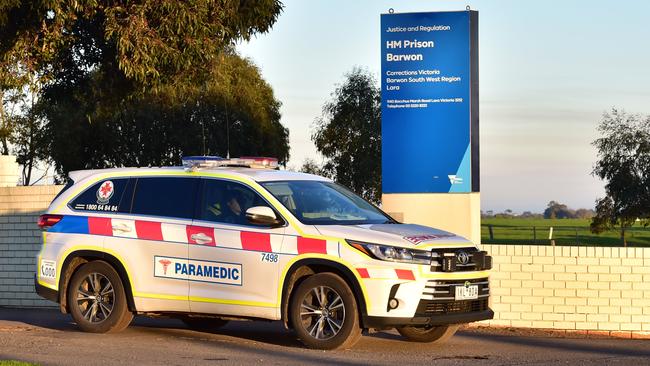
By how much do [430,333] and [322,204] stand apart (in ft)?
5.85

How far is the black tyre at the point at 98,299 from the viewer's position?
509 inches

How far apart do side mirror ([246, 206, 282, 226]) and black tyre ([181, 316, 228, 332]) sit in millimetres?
2524

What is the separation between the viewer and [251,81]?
64.9 metres

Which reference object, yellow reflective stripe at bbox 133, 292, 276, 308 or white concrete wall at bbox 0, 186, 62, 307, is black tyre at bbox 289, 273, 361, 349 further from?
white concrete wall at bbox 0, 186, 62, 307

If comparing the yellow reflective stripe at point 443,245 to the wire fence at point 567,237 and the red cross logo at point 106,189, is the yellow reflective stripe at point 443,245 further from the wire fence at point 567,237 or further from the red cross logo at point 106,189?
the wire fence at point 567,237

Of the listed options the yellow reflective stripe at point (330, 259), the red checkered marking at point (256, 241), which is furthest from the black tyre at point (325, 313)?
the red checkered marking at point (256, 241)

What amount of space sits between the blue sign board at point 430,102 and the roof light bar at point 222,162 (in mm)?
3147

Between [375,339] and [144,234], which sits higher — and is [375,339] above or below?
below

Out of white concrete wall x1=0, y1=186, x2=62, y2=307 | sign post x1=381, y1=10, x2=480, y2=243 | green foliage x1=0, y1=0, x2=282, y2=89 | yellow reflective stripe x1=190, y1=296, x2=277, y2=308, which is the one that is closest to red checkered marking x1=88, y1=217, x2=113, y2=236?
yellow reflective stripe x1=190, y1=296, x2=277, y2=308

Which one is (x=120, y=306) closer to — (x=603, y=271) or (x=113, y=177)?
(x=113, y=177)

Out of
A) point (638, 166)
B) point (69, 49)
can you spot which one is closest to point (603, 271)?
point (69, 49)

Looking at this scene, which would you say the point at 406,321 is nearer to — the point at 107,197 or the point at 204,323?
the point at 204,323

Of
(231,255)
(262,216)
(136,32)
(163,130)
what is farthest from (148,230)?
(163,130)

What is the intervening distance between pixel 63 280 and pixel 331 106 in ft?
183
